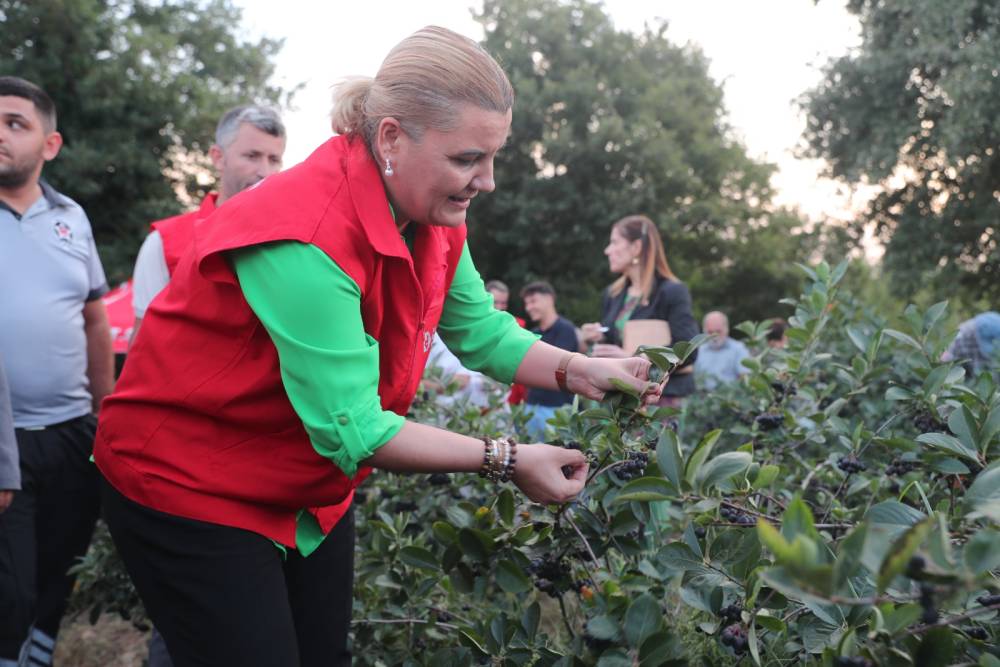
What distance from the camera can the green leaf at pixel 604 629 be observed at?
163 centimetres

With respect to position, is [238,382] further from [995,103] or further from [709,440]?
[995,103]

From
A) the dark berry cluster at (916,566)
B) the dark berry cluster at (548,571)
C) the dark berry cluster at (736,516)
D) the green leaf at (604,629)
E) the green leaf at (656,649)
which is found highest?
the dark berry cluster at (916,566)

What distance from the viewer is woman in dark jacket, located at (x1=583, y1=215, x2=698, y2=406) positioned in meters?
4.27

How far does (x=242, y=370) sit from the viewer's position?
5.11ft

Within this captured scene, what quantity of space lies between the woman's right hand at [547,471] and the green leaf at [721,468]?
27 cm

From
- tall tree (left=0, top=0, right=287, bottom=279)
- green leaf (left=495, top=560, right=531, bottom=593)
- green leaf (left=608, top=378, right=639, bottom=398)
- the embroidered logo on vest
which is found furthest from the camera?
tall tree (left=0, top=0, right=287, bottom=279)

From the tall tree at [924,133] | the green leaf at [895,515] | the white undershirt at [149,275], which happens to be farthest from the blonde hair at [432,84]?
the tall tree at [924,133]

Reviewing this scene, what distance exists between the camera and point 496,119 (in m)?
1.53

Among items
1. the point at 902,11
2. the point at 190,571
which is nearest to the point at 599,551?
the point at 190,571

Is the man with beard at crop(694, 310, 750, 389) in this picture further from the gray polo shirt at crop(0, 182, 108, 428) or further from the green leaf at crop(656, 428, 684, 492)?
the green leaf at crop(656, 428, 684, 492)

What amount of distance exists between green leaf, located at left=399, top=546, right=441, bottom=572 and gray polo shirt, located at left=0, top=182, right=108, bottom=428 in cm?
159

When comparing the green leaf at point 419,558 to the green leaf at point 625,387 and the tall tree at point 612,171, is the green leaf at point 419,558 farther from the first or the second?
the tall tree at point 612,171

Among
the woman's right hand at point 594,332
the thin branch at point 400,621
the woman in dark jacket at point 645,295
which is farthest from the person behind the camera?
the woman's right hand at point 594,332

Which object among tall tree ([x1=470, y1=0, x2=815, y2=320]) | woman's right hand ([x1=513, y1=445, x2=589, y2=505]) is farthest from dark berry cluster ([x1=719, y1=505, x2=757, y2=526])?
tall tree ([x1=470, y1=0, x2=815, y2=320])
